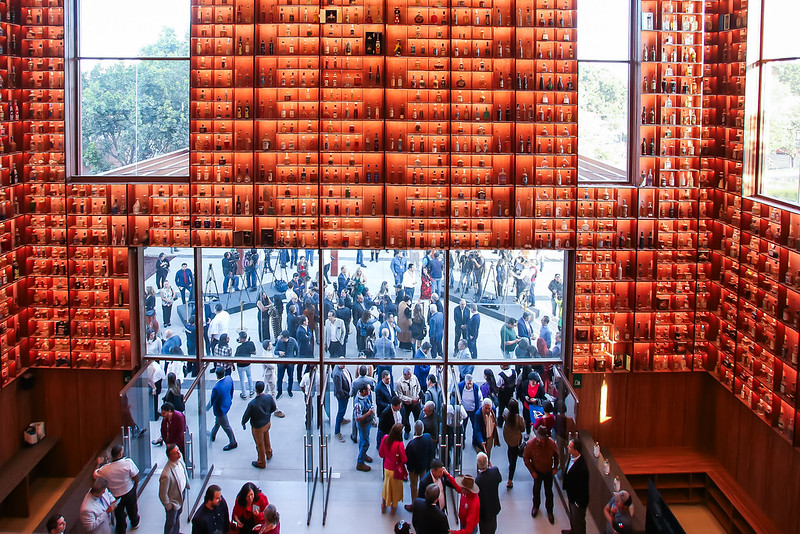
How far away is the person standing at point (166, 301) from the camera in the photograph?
11352 mm

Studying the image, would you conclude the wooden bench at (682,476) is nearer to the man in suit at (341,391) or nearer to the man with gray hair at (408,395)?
the man with gray hair at (408,395)

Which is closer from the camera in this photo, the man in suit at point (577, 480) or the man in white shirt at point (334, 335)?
the man in suit at point (577, 480)

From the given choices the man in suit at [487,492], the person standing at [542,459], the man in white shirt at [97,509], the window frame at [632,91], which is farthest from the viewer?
the window frame at [632,91]

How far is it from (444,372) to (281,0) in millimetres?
5139

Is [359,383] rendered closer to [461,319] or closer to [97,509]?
[461,319]

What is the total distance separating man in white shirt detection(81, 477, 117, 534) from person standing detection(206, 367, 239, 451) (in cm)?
228

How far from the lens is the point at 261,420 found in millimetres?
10664

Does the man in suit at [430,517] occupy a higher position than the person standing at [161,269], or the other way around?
the person standing at [161,269]

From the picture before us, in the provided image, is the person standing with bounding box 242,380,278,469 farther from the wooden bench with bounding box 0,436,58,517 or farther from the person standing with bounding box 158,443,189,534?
the wooden bench with bounding box 0,436,58,517

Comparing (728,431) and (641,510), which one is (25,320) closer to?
(641,510)

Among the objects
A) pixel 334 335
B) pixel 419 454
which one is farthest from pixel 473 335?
pixel 419 454

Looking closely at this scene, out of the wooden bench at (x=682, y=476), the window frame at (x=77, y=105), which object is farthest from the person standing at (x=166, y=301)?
the wooden bench at (x=682, y=476)

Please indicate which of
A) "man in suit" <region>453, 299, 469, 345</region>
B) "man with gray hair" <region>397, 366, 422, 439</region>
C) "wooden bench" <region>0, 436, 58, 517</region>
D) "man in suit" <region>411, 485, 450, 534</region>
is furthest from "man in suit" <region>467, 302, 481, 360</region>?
→ "wooden bench" <region>0, 436, 58, 517</region>

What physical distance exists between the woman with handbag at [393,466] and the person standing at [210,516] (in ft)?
7.15
